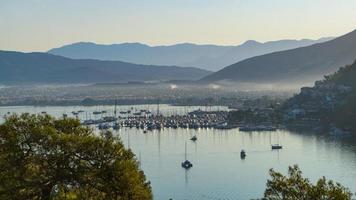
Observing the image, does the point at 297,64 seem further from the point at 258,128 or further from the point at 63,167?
the point at 63,167

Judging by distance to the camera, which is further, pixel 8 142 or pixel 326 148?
pixel 326 148

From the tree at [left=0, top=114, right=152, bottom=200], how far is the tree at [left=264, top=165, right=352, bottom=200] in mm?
1987

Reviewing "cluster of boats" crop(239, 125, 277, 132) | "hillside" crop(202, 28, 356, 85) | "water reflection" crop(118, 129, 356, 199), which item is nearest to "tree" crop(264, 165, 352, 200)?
"water reflection" crop(118, 129, 356, 199)

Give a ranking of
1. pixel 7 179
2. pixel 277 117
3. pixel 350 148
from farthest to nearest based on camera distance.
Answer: pixel 277 117, pixel 350 148, pixel 7 179

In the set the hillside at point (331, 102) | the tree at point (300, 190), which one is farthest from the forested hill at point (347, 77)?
the tree at point (300, 190)

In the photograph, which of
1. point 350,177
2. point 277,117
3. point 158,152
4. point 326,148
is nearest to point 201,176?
point 350,177

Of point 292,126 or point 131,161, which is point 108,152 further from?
point 292,126

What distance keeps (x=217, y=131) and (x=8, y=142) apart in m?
47.7

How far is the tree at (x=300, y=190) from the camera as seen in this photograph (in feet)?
26.1

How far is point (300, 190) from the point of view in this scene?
8266 mm

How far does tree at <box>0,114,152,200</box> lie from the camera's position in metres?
9.00

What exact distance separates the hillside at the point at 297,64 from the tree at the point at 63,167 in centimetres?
12337

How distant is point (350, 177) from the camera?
3119 centimetres

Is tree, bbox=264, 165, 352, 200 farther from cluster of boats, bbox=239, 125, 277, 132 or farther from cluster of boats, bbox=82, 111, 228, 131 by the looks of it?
cluster of boats, bbox=82, 111, 228, 131
